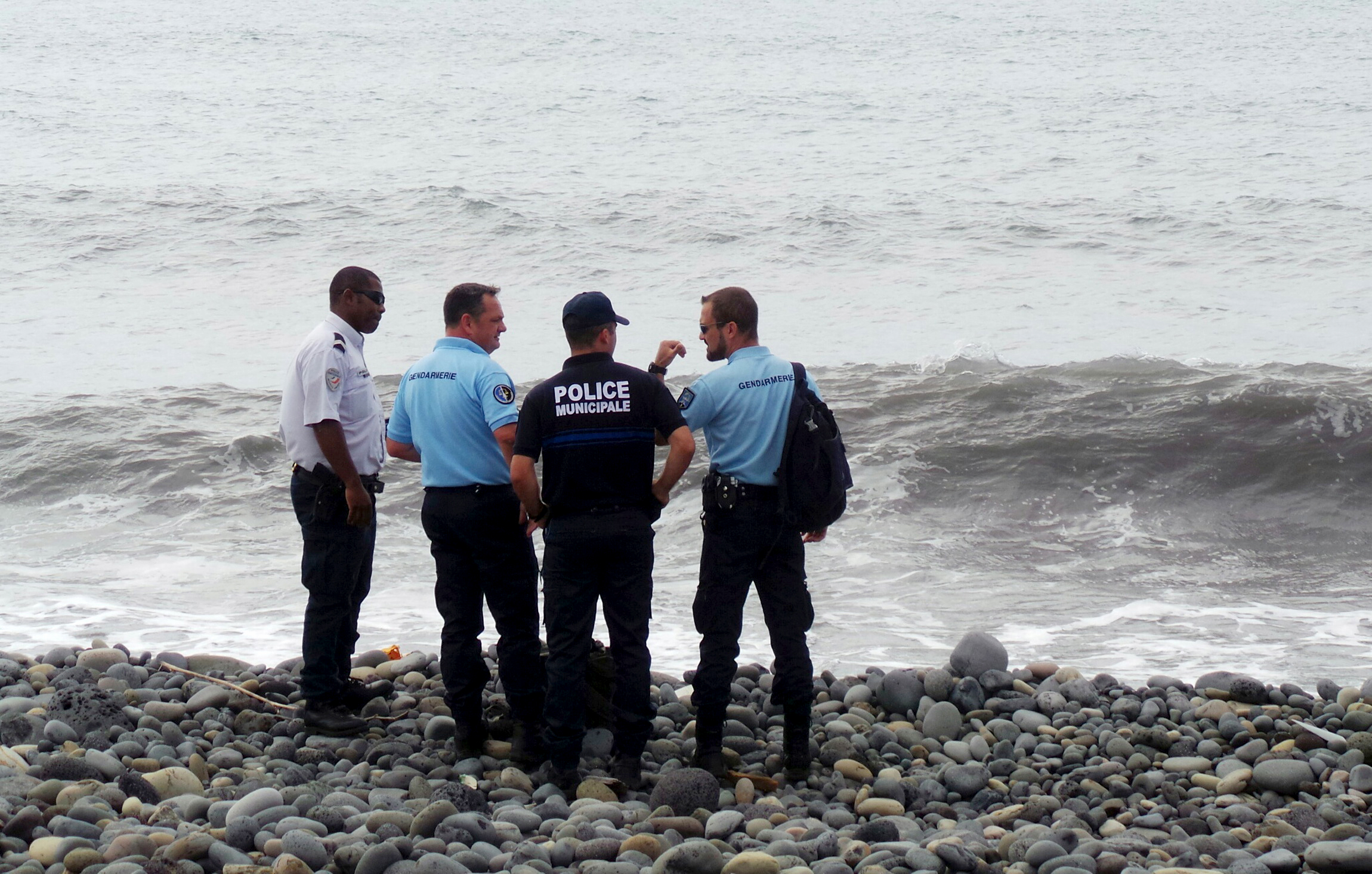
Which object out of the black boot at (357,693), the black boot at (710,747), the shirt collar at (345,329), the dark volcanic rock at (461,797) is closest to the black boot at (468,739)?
the dark volcanic rock at (461,797)

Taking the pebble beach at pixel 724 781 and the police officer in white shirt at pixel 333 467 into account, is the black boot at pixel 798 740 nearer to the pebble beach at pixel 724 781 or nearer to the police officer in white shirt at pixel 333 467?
the pebble beach at pixel 724 781

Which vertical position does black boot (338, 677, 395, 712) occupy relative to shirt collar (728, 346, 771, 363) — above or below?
below

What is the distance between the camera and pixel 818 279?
65.5ft

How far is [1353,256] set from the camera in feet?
65.8

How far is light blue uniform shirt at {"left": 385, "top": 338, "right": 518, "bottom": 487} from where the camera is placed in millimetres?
4516

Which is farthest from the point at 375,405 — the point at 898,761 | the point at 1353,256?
the point at 1353,256

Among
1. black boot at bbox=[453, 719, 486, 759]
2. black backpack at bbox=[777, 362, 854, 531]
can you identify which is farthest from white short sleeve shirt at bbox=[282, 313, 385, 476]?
black backpack at bbox=[777, 362, 854, 531]

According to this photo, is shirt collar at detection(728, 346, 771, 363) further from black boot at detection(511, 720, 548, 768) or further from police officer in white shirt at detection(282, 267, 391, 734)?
black boot at detection(511, 720, 548, 768)

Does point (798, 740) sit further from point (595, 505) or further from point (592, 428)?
point (592, 428)

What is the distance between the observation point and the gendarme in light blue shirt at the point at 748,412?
454 centimetres

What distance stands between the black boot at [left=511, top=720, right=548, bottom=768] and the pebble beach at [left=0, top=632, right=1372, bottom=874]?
0.07 metres

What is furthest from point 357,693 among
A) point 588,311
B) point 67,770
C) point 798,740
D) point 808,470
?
point 808,470

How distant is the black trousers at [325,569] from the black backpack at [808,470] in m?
1.63

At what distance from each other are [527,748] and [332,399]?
1500 millimetres
